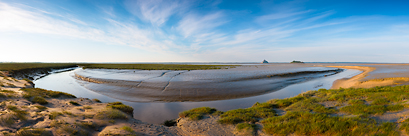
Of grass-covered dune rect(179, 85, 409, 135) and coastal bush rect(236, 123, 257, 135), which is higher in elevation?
grass-covered dune rect(179, 85, 409, 135)

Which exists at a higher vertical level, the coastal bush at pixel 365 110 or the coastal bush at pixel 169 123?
the coastal bush at pixel 365 110

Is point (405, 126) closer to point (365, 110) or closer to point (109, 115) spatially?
point (365, 110)

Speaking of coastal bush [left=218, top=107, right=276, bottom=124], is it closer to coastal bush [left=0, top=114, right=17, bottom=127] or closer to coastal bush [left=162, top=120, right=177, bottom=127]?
coastal bush [left=162, top=120, right=177, bottom=127]

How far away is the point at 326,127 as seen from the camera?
19.7 ft

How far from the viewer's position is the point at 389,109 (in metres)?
7.25

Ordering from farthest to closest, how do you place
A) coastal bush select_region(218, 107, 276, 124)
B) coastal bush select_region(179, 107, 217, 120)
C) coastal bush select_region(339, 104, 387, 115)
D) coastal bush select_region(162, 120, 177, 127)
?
coastal bush select_region(162, 120, 177, 127) → coastal bush select_region(179, 107, 217, 120) → coastal bush select_region(218, 107, 276, 124) → coastal bush select_region(339, 104, 387, 115)

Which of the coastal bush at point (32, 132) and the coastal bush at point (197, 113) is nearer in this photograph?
the coastal bush at point (32, 132)

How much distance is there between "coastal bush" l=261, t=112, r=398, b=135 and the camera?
5.52 meters

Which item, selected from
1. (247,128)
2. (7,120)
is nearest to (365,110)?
(247,128)

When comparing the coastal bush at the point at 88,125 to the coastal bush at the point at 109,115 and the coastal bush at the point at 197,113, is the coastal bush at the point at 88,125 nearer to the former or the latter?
the coastal bush at the point at 109,115

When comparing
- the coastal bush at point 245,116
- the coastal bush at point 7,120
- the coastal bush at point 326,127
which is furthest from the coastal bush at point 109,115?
the coastal bush at point 326,127

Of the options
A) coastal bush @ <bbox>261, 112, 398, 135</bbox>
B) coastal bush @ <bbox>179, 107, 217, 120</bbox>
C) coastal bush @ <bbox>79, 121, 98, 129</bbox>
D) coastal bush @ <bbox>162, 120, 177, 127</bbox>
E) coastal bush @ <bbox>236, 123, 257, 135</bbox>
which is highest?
coastal bush @ <bbox>261, 112, 398, 135</bbox>

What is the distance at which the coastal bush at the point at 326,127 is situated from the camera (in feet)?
18.1

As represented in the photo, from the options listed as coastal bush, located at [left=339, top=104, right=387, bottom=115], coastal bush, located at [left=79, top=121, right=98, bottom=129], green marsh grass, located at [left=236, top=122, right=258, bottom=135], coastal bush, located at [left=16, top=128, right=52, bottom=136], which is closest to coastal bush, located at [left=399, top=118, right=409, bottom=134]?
coastal bush, located at [left=339, top=104, right=387, bottom=115]
